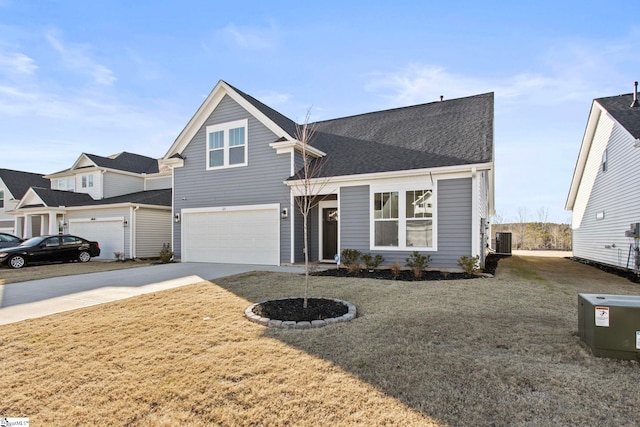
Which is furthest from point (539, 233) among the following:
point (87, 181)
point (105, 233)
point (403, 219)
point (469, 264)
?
point (87, 181)

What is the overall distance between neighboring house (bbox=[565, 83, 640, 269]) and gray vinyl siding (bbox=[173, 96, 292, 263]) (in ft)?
34.4

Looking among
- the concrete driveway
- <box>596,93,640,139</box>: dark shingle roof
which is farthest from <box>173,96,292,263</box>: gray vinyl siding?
<box>596,93,640,139</box>: dark shingle roof

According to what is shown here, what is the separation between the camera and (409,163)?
34.6 feet

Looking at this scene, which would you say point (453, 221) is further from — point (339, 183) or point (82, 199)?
point (82, 199)

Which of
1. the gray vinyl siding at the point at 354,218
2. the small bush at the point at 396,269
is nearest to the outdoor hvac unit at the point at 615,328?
the small bush at the point at 396,269

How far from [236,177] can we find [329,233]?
427cm

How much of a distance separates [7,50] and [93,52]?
7.48 feet

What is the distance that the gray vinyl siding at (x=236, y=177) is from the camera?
1211 cm

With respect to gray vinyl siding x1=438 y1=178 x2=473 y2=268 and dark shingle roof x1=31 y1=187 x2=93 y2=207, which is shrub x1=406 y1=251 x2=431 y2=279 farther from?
dark shingle roof x1=31 y1=187 x2=93 y2=207

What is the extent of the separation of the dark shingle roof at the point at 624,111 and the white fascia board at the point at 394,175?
14.5 feet

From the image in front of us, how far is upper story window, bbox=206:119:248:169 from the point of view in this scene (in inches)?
507

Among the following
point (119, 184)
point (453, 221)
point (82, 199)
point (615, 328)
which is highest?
point (119, 184)

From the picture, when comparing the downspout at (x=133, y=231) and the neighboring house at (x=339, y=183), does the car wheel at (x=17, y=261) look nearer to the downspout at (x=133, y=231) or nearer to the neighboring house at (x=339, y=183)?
the downspout at (x=133, y=231)

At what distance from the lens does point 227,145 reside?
43.1 ft
